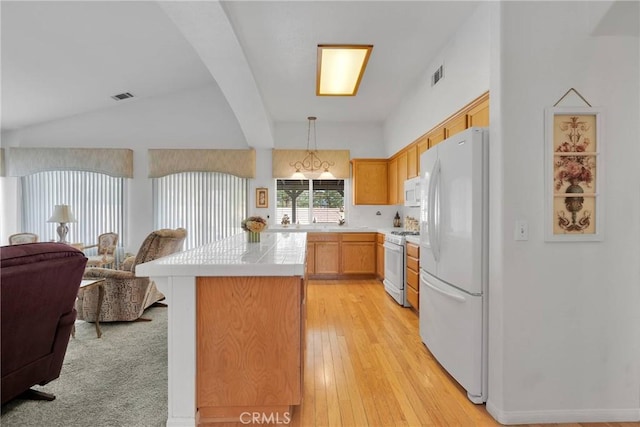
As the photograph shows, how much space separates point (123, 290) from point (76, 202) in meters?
3.55

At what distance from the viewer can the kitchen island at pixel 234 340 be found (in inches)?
72.6

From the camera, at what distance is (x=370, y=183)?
6.21 m

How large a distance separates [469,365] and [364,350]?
97 centimetres

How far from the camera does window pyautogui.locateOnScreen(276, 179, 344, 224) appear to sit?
6570 millimetres

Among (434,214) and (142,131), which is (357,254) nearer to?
(434,214)

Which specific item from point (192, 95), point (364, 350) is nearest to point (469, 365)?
point (364, 350)

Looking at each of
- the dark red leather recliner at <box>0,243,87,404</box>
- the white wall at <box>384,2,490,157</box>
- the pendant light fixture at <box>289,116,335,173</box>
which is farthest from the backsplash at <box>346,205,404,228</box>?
the dark red leather recliner at <box>0,243,87,404</box>

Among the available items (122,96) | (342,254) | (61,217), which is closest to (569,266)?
(342,254)

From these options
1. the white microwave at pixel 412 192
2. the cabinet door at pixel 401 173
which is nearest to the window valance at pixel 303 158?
the cabinet door at pixel 401 173

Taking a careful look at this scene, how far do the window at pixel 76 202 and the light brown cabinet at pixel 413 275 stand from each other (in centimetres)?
502

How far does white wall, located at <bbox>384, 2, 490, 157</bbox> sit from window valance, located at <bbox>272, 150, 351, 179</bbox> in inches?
62.8

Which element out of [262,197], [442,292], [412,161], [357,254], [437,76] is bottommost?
[357,254]

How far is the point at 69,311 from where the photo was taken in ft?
7.30

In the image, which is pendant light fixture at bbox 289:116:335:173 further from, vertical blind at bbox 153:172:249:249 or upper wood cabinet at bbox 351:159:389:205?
vertical blind at bbox 153:172:249:249
